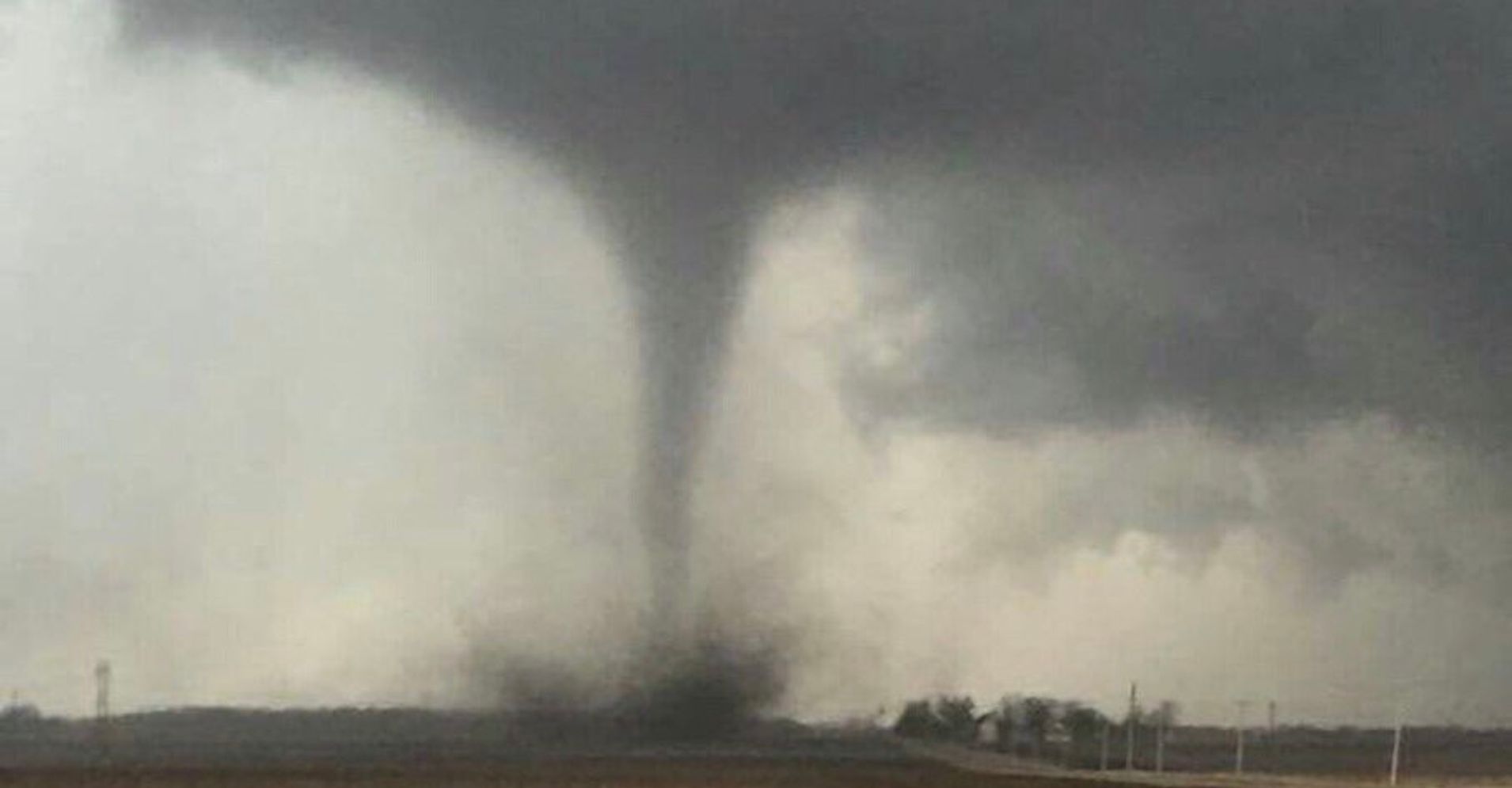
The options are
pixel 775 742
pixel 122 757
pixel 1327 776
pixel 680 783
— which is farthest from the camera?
pixel 775 742

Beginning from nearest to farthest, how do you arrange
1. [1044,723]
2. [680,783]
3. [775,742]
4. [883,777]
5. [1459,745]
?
[680,783]
[883,777]
[1044,723]
[775,742]
[1459,745]

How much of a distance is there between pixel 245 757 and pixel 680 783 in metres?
59.3

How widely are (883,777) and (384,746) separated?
8064 cm

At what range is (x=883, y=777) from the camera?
93688 mm

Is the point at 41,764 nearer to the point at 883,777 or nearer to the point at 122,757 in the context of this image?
the point at 122,757

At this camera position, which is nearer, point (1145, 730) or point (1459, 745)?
point (1145, 730)

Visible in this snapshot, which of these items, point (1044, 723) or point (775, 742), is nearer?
point (1044, 723)

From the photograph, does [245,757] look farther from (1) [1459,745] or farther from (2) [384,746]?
(1) [1459,745]

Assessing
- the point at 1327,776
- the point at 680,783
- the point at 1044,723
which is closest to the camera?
the point at 680,783

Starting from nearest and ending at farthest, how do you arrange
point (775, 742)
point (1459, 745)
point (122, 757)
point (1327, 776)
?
point (1327, 776) → point (122, 757) → point (775, 742) → point (1459, 745)

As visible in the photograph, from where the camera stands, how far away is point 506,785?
82.6 m

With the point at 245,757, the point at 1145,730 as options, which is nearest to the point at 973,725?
the point at 1145,730

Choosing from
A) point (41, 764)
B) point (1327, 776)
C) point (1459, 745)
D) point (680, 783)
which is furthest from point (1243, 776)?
point (1459, 745)

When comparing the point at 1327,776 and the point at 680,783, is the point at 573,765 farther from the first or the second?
the point at 1327,776
